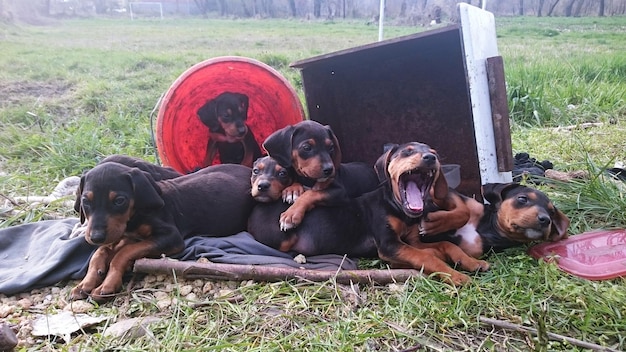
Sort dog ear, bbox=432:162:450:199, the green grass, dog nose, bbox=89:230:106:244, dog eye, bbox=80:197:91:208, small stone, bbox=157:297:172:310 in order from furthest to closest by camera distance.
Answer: dog ear, bbox=432:162:450:199, dog eye, bbox=80:197:91:208, dog nose, bbox=89:230:106:244, small stone, bbox=157:297:172:310, the green grass

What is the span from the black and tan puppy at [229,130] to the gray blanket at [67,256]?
1485 mm

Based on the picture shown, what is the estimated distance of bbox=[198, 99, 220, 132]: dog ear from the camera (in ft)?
16.6

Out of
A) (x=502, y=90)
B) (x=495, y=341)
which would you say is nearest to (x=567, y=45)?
(x=502, y=90)

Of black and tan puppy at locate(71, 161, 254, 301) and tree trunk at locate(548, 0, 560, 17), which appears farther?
tree trunk at locate(548, 0, 560, 17)

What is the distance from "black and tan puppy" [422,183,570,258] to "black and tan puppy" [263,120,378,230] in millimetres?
764

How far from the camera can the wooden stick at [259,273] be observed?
10.1 ft

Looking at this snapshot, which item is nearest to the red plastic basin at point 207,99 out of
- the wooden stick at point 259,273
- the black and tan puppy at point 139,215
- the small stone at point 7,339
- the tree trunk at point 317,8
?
the black and tan puppy at point 139,215

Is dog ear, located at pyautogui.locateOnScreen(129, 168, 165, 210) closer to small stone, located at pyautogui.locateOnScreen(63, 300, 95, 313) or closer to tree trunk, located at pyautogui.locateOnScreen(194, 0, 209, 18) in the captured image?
small stone, located at pyautogui.locateOnScreen(63, 300, 95, 313)

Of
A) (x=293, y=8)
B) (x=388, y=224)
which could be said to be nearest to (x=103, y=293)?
(x=388, y=224)

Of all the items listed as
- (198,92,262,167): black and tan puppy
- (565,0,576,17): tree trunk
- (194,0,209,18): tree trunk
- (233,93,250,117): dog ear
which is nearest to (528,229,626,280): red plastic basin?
(198,92,262,167): black and tan puppy

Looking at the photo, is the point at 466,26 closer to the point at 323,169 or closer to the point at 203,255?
the point at 323,169

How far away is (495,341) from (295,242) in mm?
1519

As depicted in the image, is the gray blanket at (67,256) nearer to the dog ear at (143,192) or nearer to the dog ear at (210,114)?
the dog ear at (143,192)

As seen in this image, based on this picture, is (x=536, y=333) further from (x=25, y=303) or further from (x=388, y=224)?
(x=25, y=303)
